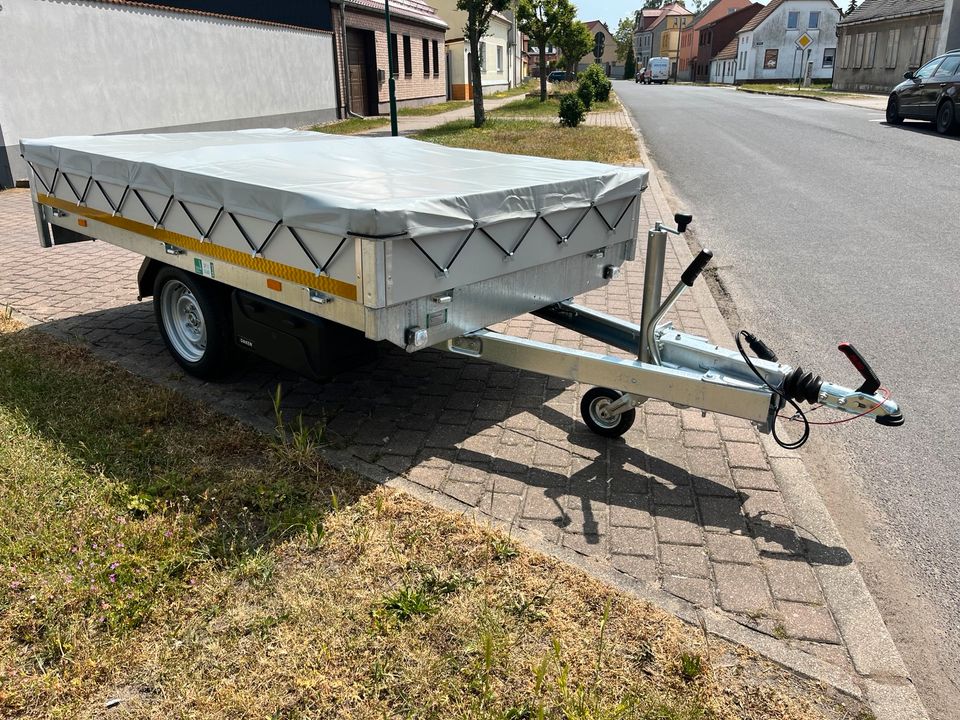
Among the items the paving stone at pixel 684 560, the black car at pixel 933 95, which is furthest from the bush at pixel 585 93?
the paving stone at pixel 684 560

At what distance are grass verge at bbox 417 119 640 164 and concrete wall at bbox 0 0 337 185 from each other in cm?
456

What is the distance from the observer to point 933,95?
763 inches

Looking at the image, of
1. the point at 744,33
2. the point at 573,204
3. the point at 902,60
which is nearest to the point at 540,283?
the point at 573,204

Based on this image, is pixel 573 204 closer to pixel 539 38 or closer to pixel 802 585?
pixel 802 585

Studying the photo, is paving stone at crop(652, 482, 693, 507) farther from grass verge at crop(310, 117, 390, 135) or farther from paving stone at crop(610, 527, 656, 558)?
grass verge at crop(310, 117, 390, 135)

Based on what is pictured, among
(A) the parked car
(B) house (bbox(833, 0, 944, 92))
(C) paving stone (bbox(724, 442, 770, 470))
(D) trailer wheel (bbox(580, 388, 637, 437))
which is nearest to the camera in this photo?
(C) paving stone (bbox(724, 442, 770, 470))

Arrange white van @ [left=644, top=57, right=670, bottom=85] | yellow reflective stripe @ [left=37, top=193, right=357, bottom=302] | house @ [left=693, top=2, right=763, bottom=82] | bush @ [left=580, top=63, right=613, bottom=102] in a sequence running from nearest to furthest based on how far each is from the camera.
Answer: yellow reflective stripe @ [left=37, top=193, right=357, bottom=302], bush @ [left=580, top=63, right=613, bottom=102], white van @ [left=644, top=57, right=670, bottom=85], house @ [left=693, top=2, right=763, bottom=82]

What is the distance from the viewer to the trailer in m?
3.55

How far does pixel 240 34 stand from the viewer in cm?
1938

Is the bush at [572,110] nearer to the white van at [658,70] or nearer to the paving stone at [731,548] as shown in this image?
the paving stone at [731,548]

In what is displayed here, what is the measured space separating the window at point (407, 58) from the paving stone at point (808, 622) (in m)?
32.7

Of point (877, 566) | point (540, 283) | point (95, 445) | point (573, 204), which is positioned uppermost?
point (573, 204)

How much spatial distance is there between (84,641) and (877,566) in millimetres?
3433

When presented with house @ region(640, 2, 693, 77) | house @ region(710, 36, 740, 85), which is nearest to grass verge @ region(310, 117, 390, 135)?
house @ region(710, 36, 740, 85)
